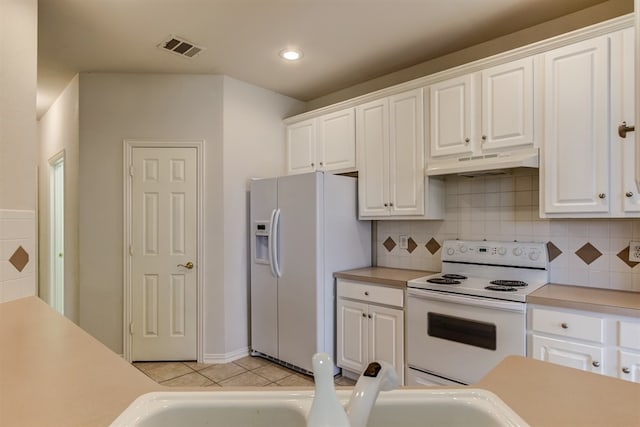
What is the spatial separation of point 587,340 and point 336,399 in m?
1.89

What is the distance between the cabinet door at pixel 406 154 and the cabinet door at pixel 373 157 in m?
0.06

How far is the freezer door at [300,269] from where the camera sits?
9.71 feet

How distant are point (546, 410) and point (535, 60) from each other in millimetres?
2209

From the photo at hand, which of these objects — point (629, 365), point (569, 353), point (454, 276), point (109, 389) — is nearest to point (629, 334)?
point (629, 365)

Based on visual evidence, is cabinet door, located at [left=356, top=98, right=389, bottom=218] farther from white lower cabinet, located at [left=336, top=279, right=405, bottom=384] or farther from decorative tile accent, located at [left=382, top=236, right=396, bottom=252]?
white lower cabinet, located at [left=336, top=279, right=405, bottom=384]

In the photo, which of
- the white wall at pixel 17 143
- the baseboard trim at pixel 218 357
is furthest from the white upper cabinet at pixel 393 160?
the white wall at pixel 17 143

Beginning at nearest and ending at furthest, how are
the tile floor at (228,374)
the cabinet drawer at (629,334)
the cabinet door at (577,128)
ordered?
the cabinet drawer at (629,334)
the cabinet door at (577,128)
the tile floor at (228,374)

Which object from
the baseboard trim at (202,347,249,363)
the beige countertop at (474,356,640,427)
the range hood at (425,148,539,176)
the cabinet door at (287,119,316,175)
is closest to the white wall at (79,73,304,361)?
the baseboard trim at (202,347,249,363)

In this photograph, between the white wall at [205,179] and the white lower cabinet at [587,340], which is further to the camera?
the white wall at [205,179]

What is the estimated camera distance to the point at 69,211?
3539 millimetres

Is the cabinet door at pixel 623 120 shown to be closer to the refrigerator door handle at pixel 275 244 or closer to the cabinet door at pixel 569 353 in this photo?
the cabinet door at pixel 569 353

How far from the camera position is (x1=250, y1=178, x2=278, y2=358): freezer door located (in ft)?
10.8

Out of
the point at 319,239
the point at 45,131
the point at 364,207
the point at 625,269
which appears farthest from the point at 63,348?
the point at 45,131

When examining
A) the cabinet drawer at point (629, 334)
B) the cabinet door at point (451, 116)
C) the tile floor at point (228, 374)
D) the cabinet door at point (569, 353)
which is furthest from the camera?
the tile floor at point (228, 374)
